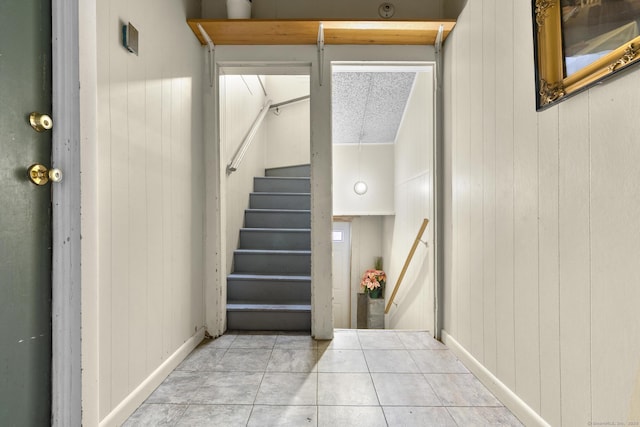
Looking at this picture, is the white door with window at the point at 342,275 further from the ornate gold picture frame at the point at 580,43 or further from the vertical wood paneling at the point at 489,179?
the ornate gold picture frame at the point at 580,43

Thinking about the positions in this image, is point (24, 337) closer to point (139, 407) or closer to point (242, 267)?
point (139, 407)

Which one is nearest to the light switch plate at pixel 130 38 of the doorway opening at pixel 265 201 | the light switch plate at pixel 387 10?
the doorway opening at pixel 265 201

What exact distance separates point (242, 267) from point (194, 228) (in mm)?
922

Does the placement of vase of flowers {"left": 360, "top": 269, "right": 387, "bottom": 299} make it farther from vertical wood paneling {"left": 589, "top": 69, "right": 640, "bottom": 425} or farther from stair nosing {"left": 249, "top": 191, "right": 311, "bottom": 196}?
vertical wood paneling {"left": 589, "top": 69, "right": 640, "bottom": 425}

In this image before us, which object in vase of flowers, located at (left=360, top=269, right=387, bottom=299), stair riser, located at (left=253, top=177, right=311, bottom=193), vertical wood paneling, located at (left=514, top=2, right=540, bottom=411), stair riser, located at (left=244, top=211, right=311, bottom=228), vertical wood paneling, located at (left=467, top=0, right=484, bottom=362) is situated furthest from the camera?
vase of flowers, located at (left=360, top=269, right=387, bottom=299)

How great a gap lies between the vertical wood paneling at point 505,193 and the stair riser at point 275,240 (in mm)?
1954

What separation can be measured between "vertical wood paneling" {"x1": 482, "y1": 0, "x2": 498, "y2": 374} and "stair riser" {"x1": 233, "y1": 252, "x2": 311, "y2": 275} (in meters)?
1.62

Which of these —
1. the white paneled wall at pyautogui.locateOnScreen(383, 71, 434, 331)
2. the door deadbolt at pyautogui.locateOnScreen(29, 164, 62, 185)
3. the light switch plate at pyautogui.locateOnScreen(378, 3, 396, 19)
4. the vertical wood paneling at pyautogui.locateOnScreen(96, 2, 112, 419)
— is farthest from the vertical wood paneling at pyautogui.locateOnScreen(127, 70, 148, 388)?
the white paneled wall at pyautogui.locateOnScreen(383, 71, 434, 331)

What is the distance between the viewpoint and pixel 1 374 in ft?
3.03

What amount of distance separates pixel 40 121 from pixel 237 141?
2.40 meters

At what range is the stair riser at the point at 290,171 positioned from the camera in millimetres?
4535

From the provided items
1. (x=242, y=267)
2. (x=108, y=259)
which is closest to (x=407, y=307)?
(x=242, y=267)

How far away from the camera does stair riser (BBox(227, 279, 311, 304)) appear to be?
8.98 feet

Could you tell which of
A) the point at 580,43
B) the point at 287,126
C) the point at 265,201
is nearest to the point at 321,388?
the point at 580,43
